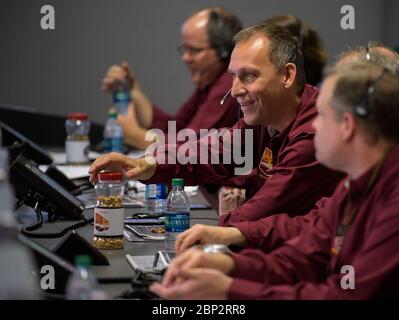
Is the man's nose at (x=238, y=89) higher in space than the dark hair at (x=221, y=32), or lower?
lower

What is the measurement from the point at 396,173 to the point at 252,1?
4.52m

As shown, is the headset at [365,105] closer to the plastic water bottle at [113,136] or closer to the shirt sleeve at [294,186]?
the shirt sleeve at [294,186]

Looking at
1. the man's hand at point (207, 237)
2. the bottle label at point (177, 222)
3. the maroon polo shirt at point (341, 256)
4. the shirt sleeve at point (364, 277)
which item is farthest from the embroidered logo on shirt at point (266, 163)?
the shirt sleeve at point (364, 277)

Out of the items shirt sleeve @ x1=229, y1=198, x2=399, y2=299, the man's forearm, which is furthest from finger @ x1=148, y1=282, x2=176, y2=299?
the man's forearm

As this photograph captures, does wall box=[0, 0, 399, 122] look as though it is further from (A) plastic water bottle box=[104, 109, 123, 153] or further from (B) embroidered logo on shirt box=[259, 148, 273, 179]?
(B) embroidered logo on shirt box=[259, 148, 273, 179]

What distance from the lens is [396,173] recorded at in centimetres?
165

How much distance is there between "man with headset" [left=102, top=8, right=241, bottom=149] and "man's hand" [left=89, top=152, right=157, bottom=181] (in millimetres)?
1144

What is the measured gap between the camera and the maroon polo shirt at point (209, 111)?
12.8ft

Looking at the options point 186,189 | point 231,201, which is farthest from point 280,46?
point 186,189

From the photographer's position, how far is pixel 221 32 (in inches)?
171

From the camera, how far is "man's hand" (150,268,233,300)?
1.60m

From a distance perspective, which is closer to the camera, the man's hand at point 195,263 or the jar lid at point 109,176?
the man's hand at point 195,263

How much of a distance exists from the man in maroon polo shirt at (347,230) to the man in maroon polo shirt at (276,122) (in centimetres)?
55
